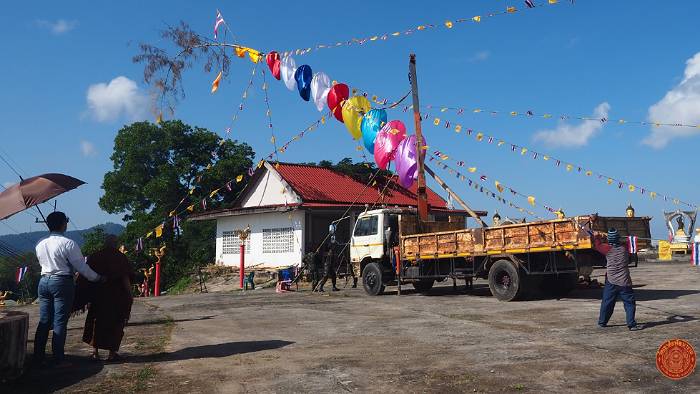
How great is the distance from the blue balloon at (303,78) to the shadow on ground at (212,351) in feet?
30.5

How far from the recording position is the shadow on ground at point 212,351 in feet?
23.5

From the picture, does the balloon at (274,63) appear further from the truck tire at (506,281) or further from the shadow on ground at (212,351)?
the shadow on ground at (212,351)

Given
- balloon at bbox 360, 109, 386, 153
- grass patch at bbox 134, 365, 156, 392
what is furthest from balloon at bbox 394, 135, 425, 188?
grass patch at bbox 134, 365, 156, 392

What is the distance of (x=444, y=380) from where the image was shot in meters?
5.67

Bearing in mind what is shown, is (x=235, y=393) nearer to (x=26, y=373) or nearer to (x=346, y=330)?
(x=26, y=373)

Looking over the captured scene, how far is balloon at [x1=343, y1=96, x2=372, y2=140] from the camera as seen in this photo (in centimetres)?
1655

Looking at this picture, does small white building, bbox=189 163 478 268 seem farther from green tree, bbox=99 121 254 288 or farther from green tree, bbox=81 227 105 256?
green tree, bbox=81 227 105 256

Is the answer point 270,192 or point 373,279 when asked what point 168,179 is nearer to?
point 270,192

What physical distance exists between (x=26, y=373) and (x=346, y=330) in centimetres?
479

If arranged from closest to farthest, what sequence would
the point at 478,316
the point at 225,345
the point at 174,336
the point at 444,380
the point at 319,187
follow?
the point at 444,380
the point at 225,345
the point at 174,336
the point at 478,316
the point at 319,187

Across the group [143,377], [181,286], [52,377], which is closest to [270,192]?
[181,286]

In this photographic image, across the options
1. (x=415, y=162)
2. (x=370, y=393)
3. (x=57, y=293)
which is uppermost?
(x=415, y=162)

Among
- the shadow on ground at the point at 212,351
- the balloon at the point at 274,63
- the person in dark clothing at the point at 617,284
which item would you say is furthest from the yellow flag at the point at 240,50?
the person in dark clothing at the point at 617,284

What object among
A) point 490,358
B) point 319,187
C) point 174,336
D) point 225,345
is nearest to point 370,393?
point 490,358
